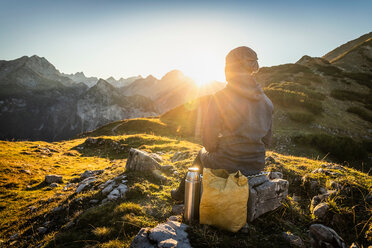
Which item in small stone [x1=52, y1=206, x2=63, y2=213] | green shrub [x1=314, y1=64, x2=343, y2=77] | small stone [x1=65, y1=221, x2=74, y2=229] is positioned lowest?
small stone [x1=52, y1=206, x2=63, y2=213]

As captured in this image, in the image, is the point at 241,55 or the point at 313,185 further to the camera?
the point at 313,185

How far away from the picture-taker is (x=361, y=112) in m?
21.4

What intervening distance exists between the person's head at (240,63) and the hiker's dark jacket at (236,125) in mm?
164

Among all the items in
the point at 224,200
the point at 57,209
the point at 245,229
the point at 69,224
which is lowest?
the point at 57,209

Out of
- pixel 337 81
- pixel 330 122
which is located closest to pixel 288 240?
pixel 330 122

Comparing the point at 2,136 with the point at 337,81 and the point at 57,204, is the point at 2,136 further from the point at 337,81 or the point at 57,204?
the point at 337,81

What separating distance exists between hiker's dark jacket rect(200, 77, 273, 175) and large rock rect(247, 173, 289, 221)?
0.27 m

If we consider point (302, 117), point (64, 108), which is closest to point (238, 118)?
point (302, 117)

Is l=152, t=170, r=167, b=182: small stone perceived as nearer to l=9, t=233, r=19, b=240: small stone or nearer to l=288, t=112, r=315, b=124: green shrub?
Answer: l=9, t=233, r=19, b=240: small stone

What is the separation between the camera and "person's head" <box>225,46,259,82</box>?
344 cm

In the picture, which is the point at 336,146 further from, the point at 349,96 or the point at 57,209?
the point at 349,96

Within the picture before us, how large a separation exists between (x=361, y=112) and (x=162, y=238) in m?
29.6

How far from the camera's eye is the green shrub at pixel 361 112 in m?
20.6

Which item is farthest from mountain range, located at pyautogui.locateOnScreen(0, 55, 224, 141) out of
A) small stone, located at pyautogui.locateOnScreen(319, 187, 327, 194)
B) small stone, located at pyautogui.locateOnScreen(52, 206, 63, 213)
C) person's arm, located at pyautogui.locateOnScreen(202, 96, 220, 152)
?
person's arm, located at pyautogui.locateOnScreen(202, 96, 220, 152)
